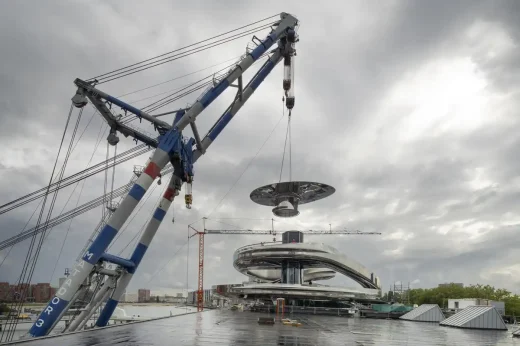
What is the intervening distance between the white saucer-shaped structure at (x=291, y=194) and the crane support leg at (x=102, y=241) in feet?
157

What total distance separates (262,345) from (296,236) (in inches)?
2679

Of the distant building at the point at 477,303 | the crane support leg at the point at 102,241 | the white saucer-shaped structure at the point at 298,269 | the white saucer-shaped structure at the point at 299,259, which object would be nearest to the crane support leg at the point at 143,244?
the crane support leg at the point at 102,241

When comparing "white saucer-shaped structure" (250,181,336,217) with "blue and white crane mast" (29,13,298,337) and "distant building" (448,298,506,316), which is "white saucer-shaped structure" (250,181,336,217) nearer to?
"distant building" (448,298,506,316)

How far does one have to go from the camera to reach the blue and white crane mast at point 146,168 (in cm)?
3027

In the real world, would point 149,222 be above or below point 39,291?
above

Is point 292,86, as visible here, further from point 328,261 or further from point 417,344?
point 328,261

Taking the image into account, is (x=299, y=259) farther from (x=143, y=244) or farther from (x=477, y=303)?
(x=143, y=244)

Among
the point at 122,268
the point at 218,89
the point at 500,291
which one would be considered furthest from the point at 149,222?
the point at 500,291

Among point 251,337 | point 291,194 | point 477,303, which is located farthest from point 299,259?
point 251,337

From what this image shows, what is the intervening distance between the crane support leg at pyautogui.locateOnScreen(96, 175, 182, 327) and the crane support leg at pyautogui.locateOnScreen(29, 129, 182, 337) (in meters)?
6.25

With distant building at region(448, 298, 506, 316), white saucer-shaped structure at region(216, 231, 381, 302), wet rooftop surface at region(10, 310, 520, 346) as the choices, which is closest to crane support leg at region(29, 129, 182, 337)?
wet rooftop surface at region(10, 310, 520, 346)

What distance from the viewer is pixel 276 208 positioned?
3351 inches

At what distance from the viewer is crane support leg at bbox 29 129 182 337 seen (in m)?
28.4

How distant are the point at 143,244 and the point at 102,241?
9403mm
